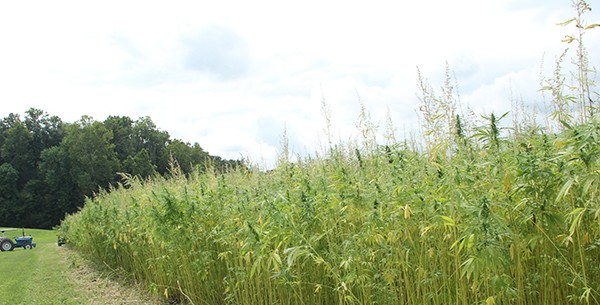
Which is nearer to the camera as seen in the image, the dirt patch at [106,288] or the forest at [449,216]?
the forest at [449,216]

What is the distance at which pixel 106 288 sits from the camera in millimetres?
8023

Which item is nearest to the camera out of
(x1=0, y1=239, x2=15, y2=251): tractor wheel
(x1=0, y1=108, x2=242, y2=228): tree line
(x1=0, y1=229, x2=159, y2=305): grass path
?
(x1=0, y1=229, x2=159, y2=305): grass path

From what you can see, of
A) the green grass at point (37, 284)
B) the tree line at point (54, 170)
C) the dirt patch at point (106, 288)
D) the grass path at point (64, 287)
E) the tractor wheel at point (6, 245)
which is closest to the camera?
the dirt patch at point (106, 288)

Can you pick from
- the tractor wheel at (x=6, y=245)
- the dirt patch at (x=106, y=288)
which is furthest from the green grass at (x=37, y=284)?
the tractor wheel at (x=6, y=245)

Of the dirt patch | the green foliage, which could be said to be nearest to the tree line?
the dirt patch

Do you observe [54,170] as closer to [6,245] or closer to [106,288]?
[6,245]

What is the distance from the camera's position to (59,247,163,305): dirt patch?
22.5 feet

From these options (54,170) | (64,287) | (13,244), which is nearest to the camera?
(64,287)

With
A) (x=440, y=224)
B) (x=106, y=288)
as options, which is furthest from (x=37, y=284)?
(x=440, y=224)

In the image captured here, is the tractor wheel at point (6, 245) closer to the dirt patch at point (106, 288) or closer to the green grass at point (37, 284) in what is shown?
the green grass at point (37, 284)

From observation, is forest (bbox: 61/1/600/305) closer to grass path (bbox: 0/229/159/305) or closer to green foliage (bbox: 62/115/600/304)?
green foliage (bbox: 62/115/600/304)

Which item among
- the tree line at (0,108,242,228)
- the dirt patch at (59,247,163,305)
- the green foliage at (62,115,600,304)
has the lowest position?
the dirt patch at (59,247,163,305)

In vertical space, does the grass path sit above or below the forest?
below

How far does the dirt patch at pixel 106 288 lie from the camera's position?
6.87m
